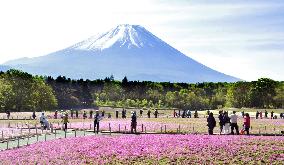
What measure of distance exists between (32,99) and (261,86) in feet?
Result: 249

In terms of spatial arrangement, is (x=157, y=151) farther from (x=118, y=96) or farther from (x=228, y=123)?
(x=118, y=96)

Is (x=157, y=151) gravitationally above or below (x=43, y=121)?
below

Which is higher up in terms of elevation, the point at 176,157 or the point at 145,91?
the point at 145,91

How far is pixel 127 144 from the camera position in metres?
37.2

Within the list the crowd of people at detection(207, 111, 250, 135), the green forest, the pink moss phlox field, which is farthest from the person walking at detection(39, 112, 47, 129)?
the green forest

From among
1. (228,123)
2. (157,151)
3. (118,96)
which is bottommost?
(157,151)

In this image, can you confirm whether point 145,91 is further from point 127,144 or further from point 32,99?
point 127,144

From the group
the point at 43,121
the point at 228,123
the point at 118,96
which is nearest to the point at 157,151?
the point at 228,123

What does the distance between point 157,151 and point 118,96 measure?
506 feet

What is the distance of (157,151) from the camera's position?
111 feet

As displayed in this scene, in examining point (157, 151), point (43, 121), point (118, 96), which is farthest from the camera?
point (118, 96)

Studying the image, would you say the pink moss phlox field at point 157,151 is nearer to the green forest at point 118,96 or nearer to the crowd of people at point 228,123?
the crowd of people at point 228,123

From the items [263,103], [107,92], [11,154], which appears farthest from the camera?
[107,92]

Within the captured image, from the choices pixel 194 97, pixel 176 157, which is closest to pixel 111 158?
pixel 176 157
